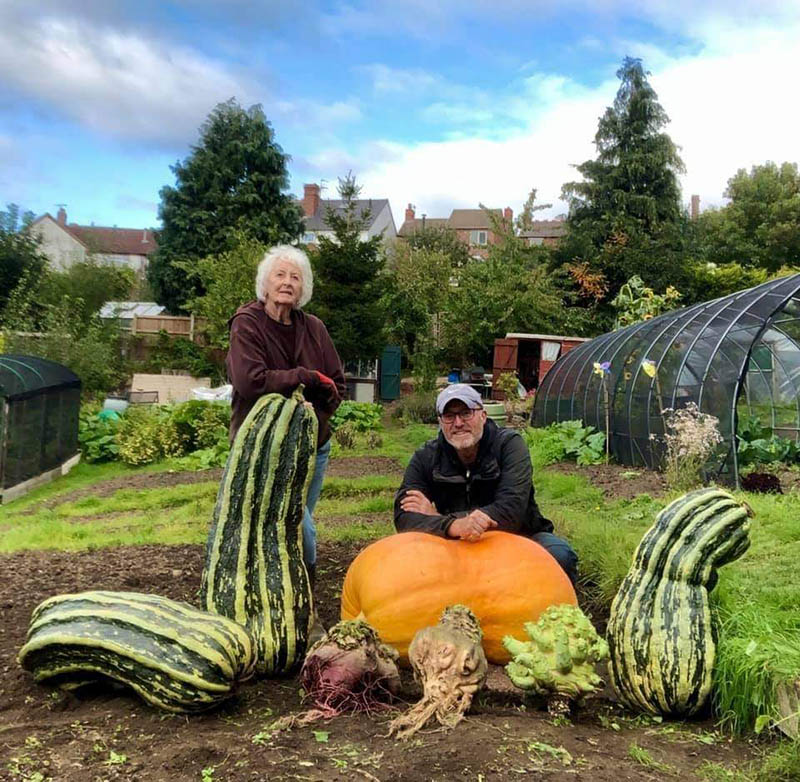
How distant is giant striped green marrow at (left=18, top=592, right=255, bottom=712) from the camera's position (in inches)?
89.2

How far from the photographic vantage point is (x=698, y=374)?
368 inches

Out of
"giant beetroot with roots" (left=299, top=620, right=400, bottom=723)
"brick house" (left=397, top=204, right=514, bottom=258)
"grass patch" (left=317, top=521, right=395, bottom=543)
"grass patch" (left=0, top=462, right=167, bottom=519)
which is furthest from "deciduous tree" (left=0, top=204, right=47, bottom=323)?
"brick house" (left=397, top=204, right=514, bottom=258)

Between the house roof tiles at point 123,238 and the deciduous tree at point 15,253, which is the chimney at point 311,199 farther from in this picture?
the deciduous tree at point 15,253

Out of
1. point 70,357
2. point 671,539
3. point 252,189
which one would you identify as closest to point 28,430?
point 70,357

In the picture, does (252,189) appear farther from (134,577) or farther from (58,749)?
(58,749)

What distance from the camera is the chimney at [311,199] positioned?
5569 cm

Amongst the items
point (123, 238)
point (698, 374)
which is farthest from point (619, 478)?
point (123, 238)

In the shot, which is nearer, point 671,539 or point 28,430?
point 671,539

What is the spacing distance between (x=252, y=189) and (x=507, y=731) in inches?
1227

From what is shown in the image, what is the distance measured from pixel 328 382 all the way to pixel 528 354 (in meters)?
20.8

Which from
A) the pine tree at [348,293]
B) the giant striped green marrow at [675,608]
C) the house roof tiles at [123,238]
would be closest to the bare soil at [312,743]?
the giant striped green marrow at [675,608]

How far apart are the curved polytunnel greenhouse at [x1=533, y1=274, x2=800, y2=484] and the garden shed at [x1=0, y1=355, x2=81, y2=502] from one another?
28.3ft

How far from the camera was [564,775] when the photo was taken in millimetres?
1860

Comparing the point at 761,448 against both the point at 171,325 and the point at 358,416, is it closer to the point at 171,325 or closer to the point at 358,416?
the point at 358,416
